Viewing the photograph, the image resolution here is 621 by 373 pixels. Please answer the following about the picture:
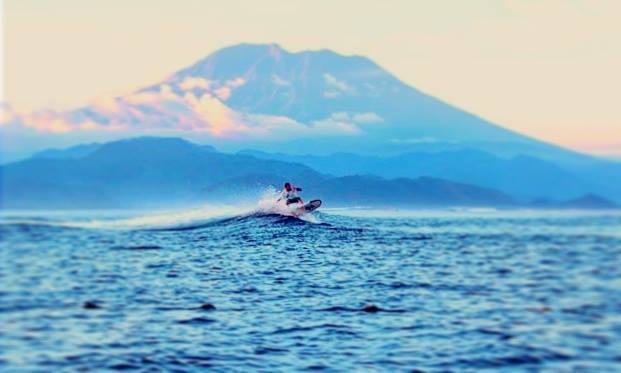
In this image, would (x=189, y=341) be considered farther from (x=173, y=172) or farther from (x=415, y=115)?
(x=415, y=115)

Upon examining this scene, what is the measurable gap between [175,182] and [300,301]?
722cm

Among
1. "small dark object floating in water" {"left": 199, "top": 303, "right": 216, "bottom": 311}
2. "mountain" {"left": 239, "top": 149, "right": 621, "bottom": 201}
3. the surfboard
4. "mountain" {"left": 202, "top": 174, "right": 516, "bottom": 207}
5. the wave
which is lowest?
"small dark object floating in water" {"left": 199, "top": 303, "right": 216, "bottom": 311}

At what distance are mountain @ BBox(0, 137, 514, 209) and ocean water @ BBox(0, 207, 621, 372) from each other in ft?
1.94

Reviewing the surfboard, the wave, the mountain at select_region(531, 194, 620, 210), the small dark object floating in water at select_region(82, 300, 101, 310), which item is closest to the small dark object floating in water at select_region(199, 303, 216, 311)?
the small dark object floating in water at select_region(82, 300, 101, 310)

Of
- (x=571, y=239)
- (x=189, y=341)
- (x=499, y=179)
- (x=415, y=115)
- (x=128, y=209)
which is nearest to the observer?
(x=189, y=341)

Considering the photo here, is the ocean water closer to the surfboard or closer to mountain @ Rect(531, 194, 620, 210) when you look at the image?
mountain @ Rect(531, 194, 620, 210)

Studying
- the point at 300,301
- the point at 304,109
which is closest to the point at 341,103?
the point at 304,109

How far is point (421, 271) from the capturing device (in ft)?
71.4

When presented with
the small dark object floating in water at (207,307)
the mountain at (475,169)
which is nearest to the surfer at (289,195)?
the mountain at (475,169)

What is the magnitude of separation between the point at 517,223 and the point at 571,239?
835cm

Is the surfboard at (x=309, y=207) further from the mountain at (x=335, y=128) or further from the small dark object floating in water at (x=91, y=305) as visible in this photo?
the small dark object floating in water at (x=91, y=305)

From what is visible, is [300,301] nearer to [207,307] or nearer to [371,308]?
[371,308]

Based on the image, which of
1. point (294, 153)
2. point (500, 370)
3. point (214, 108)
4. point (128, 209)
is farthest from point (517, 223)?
point (500, 370)

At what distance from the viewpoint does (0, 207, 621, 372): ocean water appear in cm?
1149
